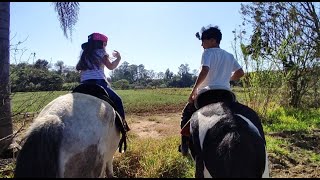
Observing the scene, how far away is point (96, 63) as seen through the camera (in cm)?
435

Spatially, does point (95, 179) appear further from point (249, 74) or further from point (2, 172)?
point (249, 74)

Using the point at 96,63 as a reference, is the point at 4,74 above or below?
below

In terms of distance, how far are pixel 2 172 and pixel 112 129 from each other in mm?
2544

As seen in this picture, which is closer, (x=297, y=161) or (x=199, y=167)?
(x=199, y=167)

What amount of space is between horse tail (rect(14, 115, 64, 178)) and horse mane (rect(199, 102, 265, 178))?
4.24 ft

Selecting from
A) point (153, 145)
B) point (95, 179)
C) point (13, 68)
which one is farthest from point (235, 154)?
point (13, 68)

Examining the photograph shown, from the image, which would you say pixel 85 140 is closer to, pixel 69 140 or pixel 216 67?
pixel 69 140

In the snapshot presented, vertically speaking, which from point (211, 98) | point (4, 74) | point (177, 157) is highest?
point (4, 74)

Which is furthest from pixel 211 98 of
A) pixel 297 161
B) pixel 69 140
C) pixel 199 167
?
pixel 297 161

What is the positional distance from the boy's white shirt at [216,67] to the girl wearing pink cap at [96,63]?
1.14 m

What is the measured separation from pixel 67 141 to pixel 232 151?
1.38 meters

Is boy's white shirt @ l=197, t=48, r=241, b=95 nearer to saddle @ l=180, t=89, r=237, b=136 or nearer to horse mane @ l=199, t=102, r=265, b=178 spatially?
saddle @ l=180, t=89, r=237, b=136

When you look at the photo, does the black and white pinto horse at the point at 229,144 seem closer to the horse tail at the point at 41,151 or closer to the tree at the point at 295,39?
the horse tail at the point at 41,151

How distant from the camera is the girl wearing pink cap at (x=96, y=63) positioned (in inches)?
169
